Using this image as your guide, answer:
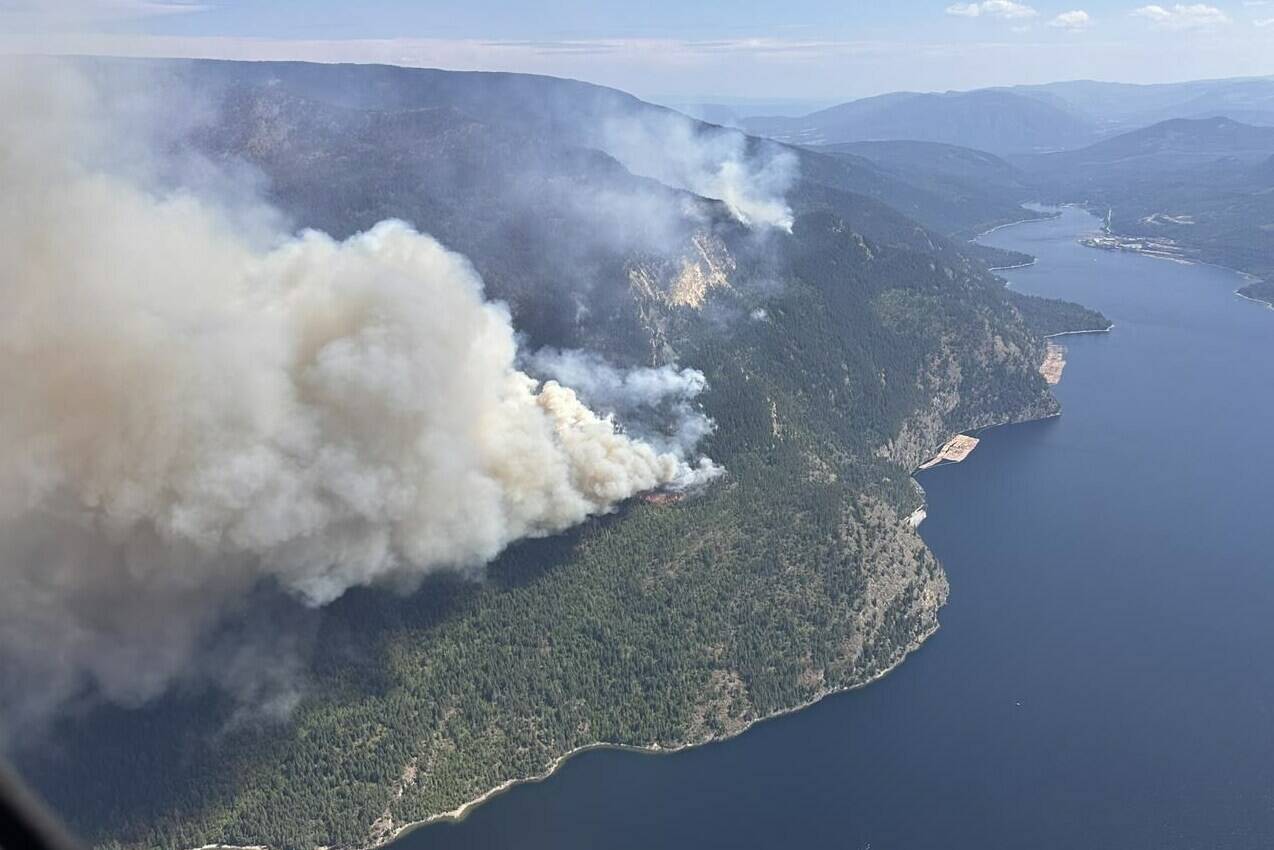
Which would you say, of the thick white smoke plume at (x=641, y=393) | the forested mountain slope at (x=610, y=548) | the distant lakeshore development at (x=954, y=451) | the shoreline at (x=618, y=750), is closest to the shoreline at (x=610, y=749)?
the shoreline at (x=618, y=750)

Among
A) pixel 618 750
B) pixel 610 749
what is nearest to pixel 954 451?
pixel 618 750

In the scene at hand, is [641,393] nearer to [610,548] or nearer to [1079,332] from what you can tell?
[610,548]

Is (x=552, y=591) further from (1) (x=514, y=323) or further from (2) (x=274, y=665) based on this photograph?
(1) (x=514, y=323)

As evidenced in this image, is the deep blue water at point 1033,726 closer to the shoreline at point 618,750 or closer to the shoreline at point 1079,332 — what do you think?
the shoreline at point 618,750

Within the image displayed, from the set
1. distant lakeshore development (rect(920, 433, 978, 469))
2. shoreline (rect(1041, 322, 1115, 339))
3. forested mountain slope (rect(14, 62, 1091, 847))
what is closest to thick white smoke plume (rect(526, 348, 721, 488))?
forested mountain slope (rect(14, 62, 1091, 847))

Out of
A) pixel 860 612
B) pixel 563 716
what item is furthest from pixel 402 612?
pixel 860 612

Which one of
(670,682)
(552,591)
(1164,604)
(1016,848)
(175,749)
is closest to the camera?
(1016,848)

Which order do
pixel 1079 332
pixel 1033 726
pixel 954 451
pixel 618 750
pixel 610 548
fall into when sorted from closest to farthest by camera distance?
pixel 618 750, pixel 1033 726, pixel 610 548, pixel 954 451, pixel 1079 332
